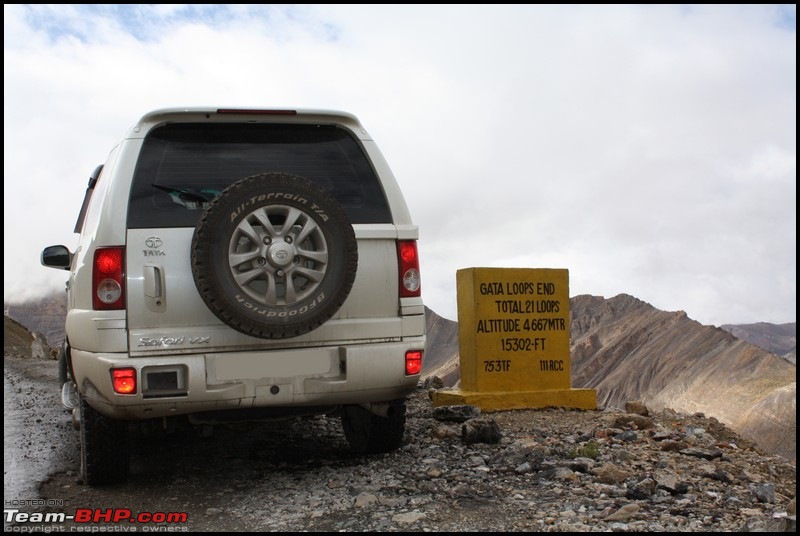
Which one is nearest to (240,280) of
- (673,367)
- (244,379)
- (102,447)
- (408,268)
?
(244,379)

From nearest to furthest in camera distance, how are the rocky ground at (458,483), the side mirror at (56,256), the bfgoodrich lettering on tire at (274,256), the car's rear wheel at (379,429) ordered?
the rocky ground at (458,483) → the bfgoodrich lettering on tire at (274,256) → the car's rear wheel at (379,429) → the side mirror at (56,256)

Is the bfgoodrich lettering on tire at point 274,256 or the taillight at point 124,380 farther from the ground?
the bfgoodrich lettering on tire at point 274,256

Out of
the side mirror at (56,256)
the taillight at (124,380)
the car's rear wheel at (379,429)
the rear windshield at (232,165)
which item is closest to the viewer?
the taillight at (124,380)

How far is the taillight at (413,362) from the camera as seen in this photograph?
4.36 metres

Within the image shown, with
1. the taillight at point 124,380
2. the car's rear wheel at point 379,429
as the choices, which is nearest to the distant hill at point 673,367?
the car's rear wheel at point 379,429

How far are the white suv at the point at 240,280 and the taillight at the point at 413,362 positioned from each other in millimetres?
13

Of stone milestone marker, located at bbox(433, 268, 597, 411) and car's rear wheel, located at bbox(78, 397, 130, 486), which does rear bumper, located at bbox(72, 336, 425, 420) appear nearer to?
car's rear wheel, located at bbox(78, 397, 130, 486)

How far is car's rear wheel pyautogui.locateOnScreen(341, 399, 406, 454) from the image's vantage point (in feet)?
16.1

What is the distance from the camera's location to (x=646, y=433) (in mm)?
5762

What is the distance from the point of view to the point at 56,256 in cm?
514

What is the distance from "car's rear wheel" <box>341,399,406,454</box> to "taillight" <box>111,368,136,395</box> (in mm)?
1380

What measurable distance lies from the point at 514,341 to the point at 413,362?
3.35 meters

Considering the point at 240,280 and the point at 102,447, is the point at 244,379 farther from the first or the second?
the point at 102,447

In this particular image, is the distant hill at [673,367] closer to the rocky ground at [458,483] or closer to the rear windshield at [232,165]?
the rocky ground at [458,483]
